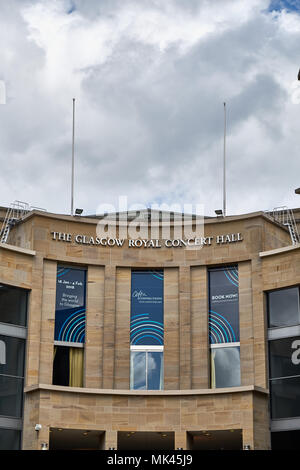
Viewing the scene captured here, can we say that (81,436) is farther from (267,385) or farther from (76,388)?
(267,385)

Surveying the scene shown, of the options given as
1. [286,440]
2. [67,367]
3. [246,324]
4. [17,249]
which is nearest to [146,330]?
[67,367]

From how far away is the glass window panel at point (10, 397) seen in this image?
171ft

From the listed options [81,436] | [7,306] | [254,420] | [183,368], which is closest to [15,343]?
[7,306]

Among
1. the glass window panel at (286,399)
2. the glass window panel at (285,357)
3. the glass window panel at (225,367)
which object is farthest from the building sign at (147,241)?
the glass window panel at (286,399)

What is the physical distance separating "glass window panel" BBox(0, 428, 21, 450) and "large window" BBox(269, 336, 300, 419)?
14248 mm

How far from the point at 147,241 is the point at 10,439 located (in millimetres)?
14744

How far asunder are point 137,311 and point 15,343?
7.69 meters

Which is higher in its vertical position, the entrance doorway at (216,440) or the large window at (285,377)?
the large window at (285,377)

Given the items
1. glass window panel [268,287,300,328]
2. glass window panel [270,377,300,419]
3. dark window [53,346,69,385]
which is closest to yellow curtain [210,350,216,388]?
glass window panel [270,377,300,419]

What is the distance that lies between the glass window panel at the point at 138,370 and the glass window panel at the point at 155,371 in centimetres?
30

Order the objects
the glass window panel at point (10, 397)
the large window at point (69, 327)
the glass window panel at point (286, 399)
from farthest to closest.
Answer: the large window at point (69, 327), the glass window panel at point (286, 399), the glass window panel at point (10, 397)

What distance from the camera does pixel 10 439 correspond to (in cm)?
5166

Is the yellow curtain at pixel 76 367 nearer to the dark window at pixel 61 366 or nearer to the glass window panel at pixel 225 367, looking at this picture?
the dark window at pixel 61 366
